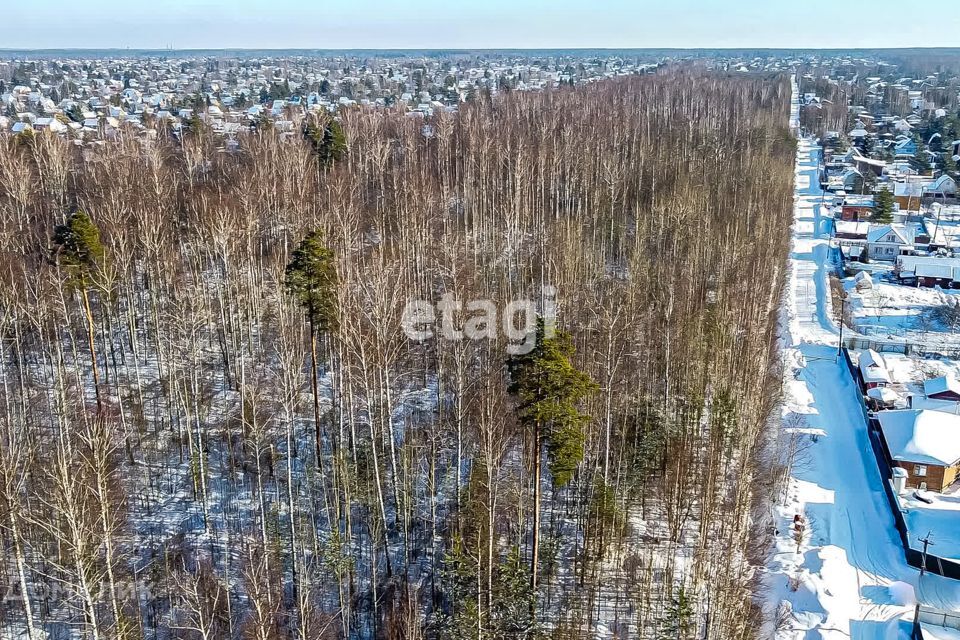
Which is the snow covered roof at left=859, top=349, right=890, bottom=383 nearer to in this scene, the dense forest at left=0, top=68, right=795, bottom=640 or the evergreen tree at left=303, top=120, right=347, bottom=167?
the dense forest at left=0, top=68, right=795, bottom=640

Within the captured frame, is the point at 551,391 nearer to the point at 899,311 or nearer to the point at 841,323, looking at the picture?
the point at 841,323

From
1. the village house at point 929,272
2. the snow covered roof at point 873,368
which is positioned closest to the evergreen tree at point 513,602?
the snow covered roof at point 873,368

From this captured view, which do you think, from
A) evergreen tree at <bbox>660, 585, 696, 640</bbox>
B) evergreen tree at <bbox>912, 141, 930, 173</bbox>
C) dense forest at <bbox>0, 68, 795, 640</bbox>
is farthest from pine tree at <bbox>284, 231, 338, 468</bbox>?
evergreen tree at <bbox>912, 141, 930, 173</bbox>

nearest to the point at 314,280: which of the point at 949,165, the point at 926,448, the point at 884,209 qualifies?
the point at 926,448

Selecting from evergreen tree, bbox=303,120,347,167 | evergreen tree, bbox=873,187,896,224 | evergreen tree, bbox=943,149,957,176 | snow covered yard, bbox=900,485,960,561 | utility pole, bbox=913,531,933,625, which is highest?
evergreen tree, bbox=303,120,347,167

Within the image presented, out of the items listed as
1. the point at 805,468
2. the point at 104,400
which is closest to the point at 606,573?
the point at 805,468
